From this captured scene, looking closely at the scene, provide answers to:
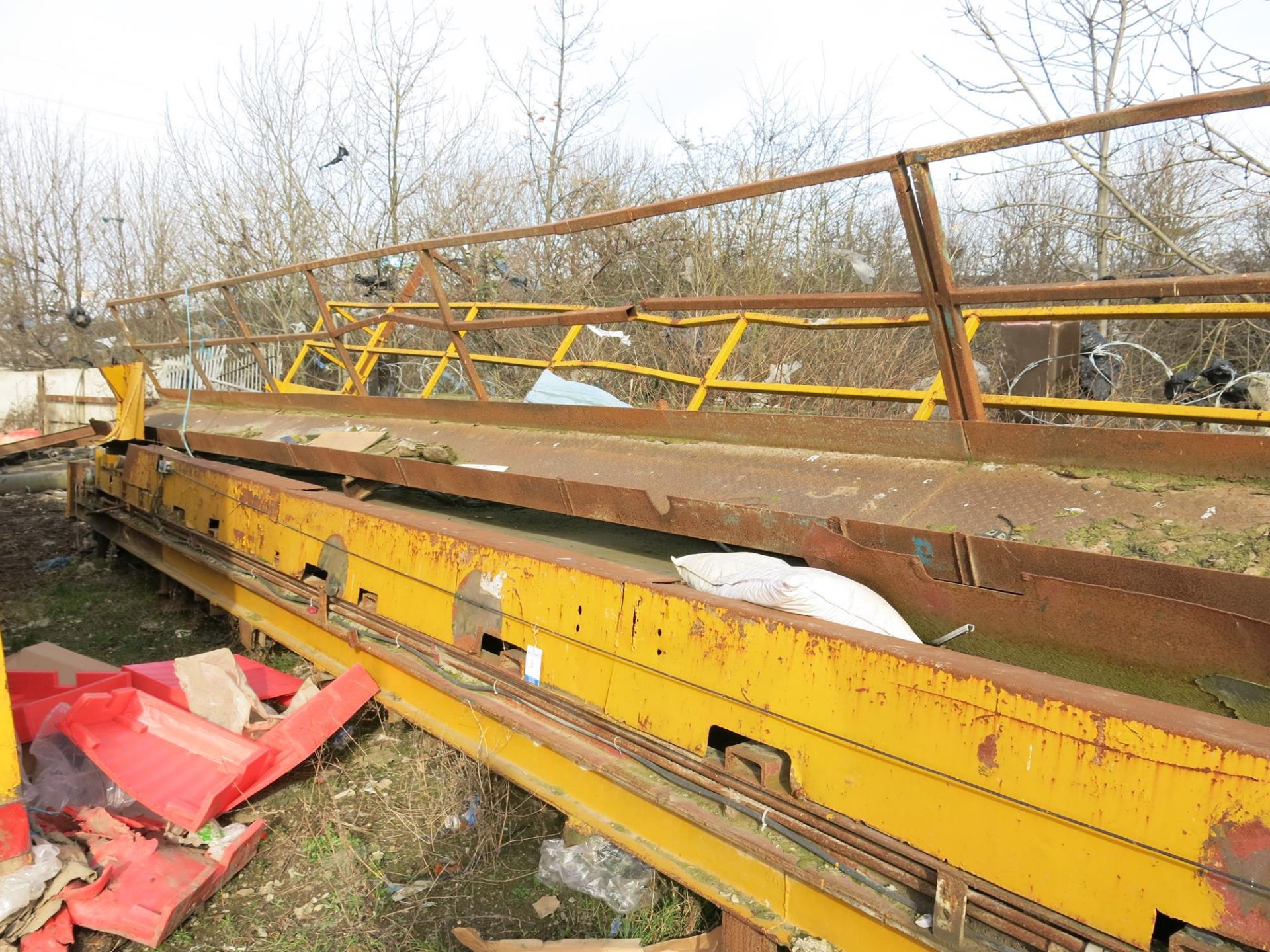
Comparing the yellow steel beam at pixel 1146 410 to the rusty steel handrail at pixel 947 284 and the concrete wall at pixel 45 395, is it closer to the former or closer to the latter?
the rusty steel handrail at pixel 947 284

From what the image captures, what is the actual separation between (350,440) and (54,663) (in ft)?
5.73

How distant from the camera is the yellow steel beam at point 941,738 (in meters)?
1.52

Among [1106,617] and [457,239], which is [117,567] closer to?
[457,239]

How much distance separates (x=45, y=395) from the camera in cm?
1658

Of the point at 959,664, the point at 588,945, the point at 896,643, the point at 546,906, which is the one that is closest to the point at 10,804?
the point at 546,906

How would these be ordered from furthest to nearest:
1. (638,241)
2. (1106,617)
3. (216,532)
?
(638,241) → (216,532) → (1106,617)

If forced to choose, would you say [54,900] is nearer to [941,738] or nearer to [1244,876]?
[941,738]

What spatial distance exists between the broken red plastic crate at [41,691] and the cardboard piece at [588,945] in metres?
2.02

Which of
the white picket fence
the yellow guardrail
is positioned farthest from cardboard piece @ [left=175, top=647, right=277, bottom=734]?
the white picket fence

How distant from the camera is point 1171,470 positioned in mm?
2227

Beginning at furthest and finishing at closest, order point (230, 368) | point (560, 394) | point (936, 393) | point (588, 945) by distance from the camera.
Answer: point (230, 368)
point (560, 394)
point (936, 393)
point (588, 945)

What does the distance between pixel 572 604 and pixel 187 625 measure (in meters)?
4.06

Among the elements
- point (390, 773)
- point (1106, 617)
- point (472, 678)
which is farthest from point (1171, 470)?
point (390, 773)

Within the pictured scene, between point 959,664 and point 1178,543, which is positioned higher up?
point 1178,543
